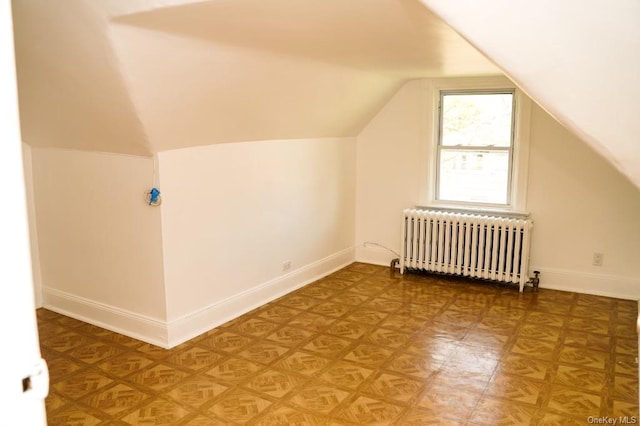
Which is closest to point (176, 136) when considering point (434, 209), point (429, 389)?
point (429, 389)

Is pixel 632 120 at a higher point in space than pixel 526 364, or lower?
higher

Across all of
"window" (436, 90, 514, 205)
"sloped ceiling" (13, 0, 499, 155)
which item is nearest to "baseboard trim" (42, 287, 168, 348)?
"sloped ceiling" (13, 0, 499, 155)

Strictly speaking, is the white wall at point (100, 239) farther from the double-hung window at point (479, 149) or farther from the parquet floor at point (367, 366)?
the double-hung window at point (479, 149)

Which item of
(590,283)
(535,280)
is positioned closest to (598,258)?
(590,283)

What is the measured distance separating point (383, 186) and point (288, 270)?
5.19ft

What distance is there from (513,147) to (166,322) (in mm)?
3595

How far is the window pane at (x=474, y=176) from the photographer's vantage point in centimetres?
534

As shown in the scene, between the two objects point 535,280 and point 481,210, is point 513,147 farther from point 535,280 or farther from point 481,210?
point 535,280

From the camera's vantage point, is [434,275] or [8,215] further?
[434,275]

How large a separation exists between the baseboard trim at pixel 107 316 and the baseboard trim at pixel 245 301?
0.14 meters

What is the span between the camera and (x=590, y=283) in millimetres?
4992

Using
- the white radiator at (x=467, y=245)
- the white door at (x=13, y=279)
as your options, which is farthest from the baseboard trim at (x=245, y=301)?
the white door at (x=13, y=279)

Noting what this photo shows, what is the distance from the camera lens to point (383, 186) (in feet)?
19.4

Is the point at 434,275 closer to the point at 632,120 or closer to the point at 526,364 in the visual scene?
the point at 526,364
